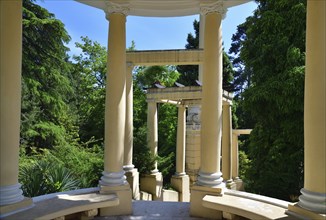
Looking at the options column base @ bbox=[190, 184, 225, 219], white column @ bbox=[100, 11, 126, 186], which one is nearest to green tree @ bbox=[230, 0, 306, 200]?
column base @ bbox=[190, 184, 225, 219]

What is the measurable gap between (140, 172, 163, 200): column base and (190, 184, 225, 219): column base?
14.5 meters

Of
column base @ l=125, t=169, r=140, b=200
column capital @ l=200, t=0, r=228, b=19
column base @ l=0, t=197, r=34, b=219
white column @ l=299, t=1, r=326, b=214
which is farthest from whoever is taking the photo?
column base @ l=125, t=169, r=140, b=200

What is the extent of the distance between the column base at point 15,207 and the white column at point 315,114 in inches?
421

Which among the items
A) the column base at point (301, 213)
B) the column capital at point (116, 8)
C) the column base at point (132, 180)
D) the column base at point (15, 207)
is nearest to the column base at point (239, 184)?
the column base at point (132, 180)

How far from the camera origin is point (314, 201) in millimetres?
9258

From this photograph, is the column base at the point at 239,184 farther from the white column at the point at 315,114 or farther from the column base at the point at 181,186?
the white column at the point at 315,114

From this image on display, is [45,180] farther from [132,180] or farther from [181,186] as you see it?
[181,186]

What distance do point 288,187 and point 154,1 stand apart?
2085cm

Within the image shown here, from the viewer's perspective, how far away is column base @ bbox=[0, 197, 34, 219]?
9695 millimetres

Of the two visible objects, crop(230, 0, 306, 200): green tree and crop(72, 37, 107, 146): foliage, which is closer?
crop(230, 0, 306, 200): green tree

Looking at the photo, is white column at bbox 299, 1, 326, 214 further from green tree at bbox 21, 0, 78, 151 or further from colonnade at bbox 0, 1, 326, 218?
green tree at bbox 21, 0, 78, 151

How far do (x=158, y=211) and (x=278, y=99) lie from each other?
16.4 meters

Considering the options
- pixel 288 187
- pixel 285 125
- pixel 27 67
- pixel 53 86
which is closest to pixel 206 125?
pixel 285 125

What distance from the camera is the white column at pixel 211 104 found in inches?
539
